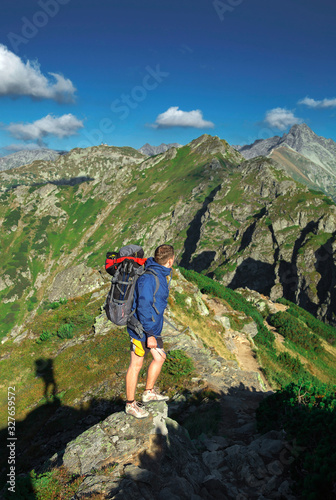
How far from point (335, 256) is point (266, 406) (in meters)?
99.8

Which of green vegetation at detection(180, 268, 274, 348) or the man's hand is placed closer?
the man's hand

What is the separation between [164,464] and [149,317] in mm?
3074

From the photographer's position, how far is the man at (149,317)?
20.0 feet

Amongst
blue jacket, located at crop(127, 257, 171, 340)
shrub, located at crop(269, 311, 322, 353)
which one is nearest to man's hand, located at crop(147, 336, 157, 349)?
blue jacket, located at crop(127, 257, 171, 340)

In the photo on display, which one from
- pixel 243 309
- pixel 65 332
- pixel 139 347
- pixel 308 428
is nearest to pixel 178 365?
pixel 139 347

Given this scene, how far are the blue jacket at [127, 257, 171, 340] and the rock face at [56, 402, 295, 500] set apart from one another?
2224mm

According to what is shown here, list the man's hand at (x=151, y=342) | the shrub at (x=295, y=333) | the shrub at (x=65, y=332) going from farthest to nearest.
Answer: the shrub at (x=295, y=333) → the shrub at (x=65, y=332) → the man's hand at (x=151, y=342)

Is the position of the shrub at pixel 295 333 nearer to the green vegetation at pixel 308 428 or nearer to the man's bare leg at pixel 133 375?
the green vegetation at pixel 308 428

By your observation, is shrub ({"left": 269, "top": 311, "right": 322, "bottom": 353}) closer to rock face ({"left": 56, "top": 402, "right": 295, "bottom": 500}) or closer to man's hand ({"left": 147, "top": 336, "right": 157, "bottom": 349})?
rock face ({"left": 56, "top": 402, "right": 295, "bottom": 500})

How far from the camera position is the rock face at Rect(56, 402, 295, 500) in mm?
4887

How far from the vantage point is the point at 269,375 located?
1861cm

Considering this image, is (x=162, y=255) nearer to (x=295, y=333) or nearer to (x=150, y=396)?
(x=150, y=396)

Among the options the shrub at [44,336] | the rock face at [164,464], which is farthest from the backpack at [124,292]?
the shrub at [44,336]

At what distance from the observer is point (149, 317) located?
6.11 meters
